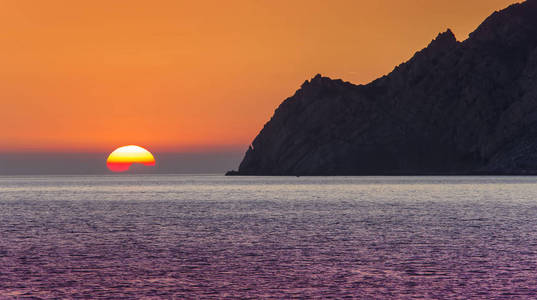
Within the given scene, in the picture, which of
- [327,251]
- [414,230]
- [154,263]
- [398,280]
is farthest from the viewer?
[414,230]

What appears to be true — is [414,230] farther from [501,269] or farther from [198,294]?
[198,294]

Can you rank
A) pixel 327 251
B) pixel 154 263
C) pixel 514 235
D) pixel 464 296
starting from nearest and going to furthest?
1. pixel 464 296
2. pixel 154 263
3. pixel 327 251
4. pixel 514 235

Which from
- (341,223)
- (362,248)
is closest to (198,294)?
(362,248)

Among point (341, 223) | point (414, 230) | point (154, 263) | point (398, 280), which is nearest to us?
point (398, 280)

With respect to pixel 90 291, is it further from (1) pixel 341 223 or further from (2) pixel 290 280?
(1) pixel 341 223

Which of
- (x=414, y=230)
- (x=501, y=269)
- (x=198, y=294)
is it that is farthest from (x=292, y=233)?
(x=198, y=294)

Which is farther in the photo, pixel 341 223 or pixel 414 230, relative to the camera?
pixel 341 223

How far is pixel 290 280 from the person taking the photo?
117 ft

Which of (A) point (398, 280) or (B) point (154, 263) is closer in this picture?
(A) point (398, 280)

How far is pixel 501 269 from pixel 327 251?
41.9 feet

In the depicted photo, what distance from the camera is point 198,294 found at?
31.9 m

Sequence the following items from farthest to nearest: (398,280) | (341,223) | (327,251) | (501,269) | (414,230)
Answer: (341,223) < (414,230) < (327,251) < (501,269) < (398,280)

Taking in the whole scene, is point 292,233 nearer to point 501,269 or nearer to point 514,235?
point 514,235

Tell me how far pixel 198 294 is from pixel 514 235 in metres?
36.4
